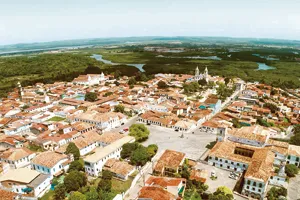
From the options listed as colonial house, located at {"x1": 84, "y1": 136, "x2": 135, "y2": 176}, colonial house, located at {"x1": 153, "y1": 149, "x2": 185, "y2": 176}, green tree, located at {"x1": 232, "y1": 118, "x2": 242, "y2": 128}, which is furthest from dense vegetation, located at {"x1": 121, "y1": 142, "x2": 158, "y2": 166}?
green tree, located at {"x1": 232, "y1": 118, "x2": 242, "y2": 128}

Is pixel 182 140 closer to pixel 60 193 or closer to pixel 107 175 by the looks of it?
pixel 107 175

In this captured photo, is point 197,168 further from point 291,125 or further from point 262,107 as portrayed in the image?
point 262,107

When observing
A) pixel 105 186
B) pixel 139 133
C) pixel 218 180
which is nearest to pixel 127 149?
pixel 139 133

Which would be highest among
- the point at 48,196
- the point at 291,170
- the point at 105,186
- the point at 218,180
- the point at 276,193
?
the point at 105,186

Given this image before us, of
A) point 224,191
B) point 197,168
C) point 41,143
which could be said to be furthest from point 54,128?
point 224,191

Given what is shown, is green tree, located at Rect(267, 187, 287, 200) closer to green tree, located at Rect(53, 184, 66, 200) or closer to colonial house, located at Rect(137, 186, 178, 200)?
colonial house, located at Rect(137, 186, 178, 200)

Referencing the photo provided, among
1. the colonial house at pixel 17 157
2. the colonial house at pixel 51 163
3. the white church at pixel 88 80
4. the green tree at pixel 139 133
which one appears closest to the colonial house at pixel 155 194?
the colonial house at pixel 51 163
